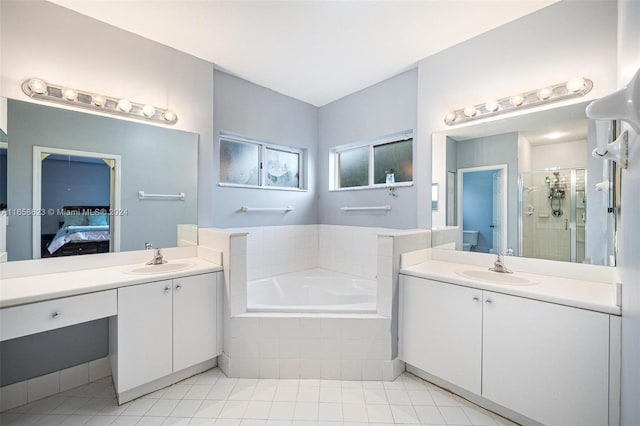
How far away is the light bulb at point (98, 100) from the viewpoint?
194cm

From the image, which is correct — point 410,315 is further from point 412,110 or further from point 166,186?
point 166,186

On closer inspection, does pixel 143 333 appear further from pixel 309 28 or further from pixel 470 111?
pixel 470 111

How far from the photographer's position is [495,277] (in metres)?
1.89

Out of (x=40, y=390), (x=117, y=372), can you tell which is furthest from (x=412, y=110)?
(x=40, y=390)

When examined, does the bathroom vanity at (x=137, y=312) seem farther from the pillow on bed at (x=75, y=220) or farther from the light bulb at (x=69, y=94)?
the light bulb at (x=69, y=94)

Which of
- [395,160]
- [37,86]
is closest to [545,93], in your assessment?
[395,160]

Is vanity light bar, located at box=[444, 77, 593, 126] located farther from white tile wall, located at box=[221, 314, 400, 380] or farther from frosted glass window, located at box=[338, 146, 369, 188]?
white tile wall, located at box=[221, 314, 400, 380]

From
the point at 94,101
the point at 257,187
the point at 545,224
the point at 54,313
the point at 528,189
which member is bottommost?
the point at 54,313

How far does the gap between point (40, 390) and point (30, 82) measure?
76.0 inches

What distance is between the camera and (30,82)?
5.65 feet

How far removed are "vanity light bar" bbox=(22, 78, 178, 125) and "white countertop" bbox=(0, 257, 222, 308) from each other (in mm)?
1135

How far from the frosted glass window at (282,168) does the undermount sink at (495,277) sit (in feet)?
7.32

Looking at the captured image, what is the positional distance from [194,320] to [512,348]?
77.3 inches

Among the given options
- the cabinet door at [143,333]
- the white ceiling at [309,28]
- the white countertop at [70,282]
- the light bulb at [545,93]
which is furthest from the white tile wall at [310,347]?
the white ceiling at [309,28]
